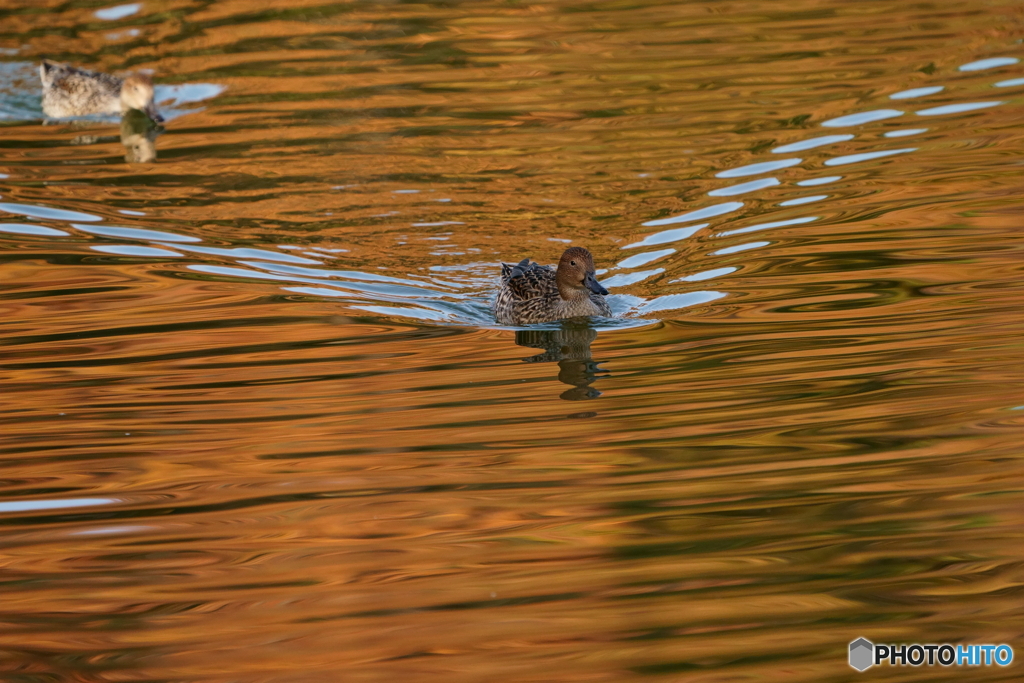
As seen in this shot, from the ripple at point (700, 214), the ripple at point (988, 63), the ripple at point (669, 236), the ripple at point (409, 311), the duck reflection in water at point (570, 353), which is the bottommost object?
the duck reflection in water at point (570, 353)

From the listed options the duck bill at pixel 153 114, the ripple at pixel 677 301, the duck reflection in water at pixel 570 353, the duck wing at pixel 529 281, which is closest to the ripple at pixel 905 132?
the ripple at pixel 677 301

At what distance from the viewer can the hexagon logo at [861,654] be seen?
3920mm

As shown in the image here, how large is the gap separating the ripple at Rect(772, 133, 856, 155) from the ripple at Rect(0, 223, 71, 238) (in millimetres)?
6135

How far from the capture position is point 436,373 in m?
7.43

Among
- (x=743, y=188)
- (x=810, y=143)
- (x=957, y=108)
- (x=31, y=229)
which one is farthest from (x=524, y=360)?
(x=957, y=108)

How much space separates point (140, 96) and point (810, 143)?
23.4 ft

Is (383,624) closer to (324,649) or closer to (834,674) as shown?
(324,649)

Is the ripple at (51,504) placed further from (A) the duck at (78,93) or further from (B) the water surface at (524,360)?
(A) the duck at (78,93)

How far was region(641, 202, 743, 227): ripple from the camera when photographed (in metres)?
10.7

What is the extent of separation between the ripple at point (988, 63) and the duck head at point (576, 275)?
264 inches

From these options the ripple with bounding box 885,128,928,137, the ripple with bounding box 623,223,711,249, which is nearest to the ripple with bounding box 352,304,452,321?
the ripple with bounding box 623,223,711,249

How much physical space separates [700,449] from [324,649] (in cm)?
215

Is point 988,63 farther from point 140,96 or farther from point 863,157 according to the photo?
point 140,96

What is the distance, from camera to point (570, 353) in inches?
326
